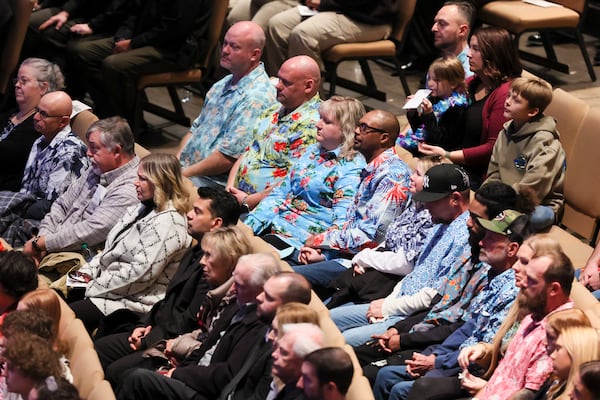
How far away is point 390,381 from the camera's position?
15.0 feet

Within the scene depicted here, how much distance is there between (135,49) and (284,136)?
1941mm

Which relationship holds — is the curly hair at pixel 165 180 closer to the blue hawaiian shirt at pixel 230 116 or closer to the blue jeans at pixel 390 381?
the blue hawaiian shirt at pixel 230 116

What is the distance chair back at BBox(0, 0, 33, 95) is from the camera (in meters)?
7.74

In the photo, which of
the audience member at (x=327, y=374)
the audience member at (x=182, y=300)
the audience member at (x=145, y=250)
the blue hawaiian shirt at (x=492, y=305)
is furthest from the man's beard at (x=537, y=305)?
the audience member at (x=145, y=250)

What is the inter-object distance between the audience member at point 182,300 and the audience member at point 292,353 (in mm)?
936

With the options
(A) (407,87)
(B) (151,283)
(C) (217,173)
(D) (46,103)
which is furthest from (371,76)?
(B) (151,283)

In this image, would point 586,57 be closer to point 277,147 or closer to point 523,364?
point 277,147

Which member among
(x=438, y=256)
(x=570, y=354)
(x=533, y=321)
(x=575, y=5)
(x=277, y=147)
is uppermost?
(x=570, y=354)

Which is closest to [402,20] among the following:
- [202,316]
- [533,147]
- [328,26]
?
[328,26]

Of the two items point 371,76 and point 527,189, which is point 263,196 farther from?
point 371,76

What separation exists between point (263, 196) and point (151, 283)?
90 centimetres

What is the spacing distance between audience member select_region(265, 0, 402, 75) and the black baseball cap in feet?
8.94

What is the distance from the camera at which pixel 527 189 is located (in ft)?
17.4

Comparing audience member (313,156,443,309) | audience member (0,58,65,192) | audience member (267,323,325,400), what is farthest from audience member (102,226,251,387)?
audience member (0,58,65,192)
